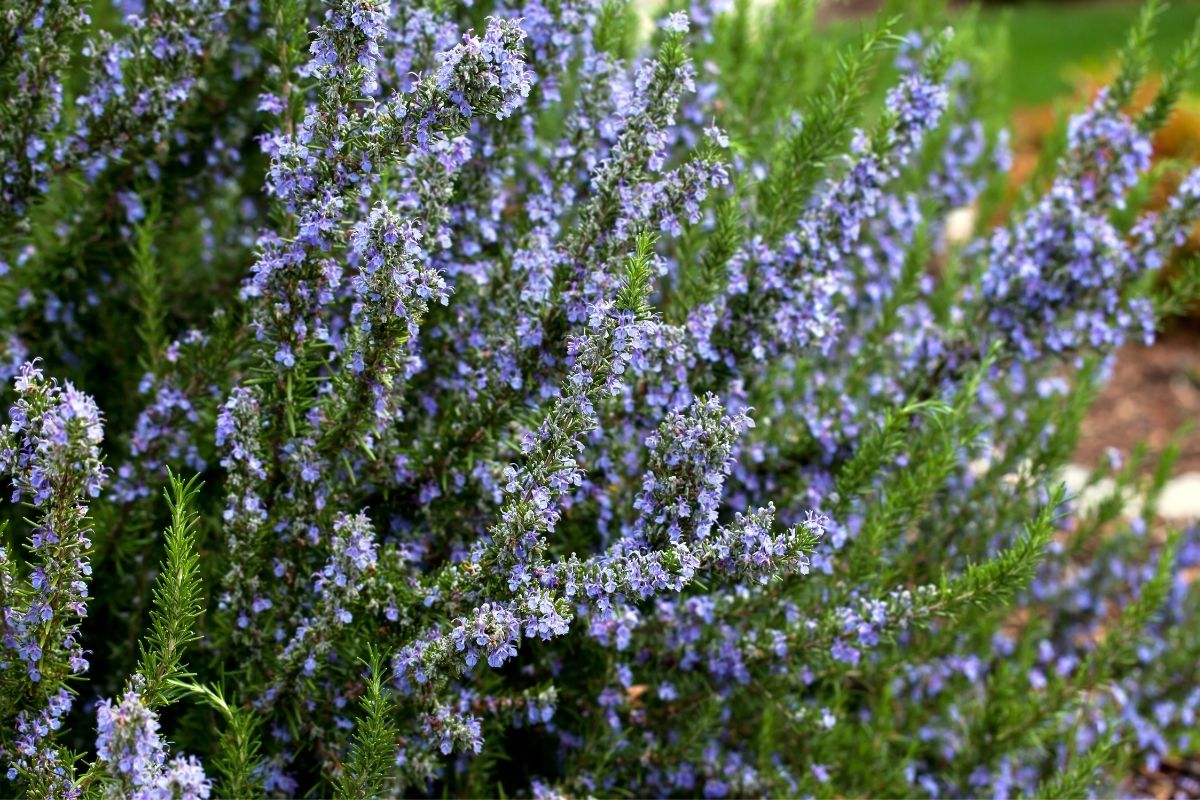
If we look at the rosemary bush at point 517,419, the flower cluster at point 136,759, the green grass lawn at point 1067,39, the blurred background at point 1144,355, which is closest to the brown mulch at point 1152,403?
the blurred background at point 1144,355

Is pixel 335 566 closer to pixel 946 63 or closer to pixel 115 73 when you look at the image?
pixel 115 73

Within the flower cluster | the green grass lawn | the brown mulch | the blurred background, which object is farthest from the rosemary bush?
the green grass lawn

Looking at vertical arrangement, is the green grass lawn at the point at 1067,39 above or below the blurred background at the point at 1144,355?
above

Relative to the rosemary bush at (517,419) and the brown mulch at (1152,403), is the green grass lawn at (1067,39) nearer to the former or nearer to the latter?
the brown mulch at (1152,403)

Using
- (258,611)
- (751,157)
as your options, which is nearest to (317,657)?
(258,611)

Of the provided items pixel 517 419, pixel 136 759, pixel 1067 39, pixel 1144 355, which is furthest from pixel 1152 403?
pixel 1067 39

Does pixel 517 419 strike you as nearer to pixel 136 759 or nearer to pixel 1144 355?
pixel 136 759

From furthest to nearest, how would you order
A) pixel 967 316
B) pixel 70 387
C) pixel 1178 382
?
pixel 1178 382 < pixel 967 316 < pixel 70 387
